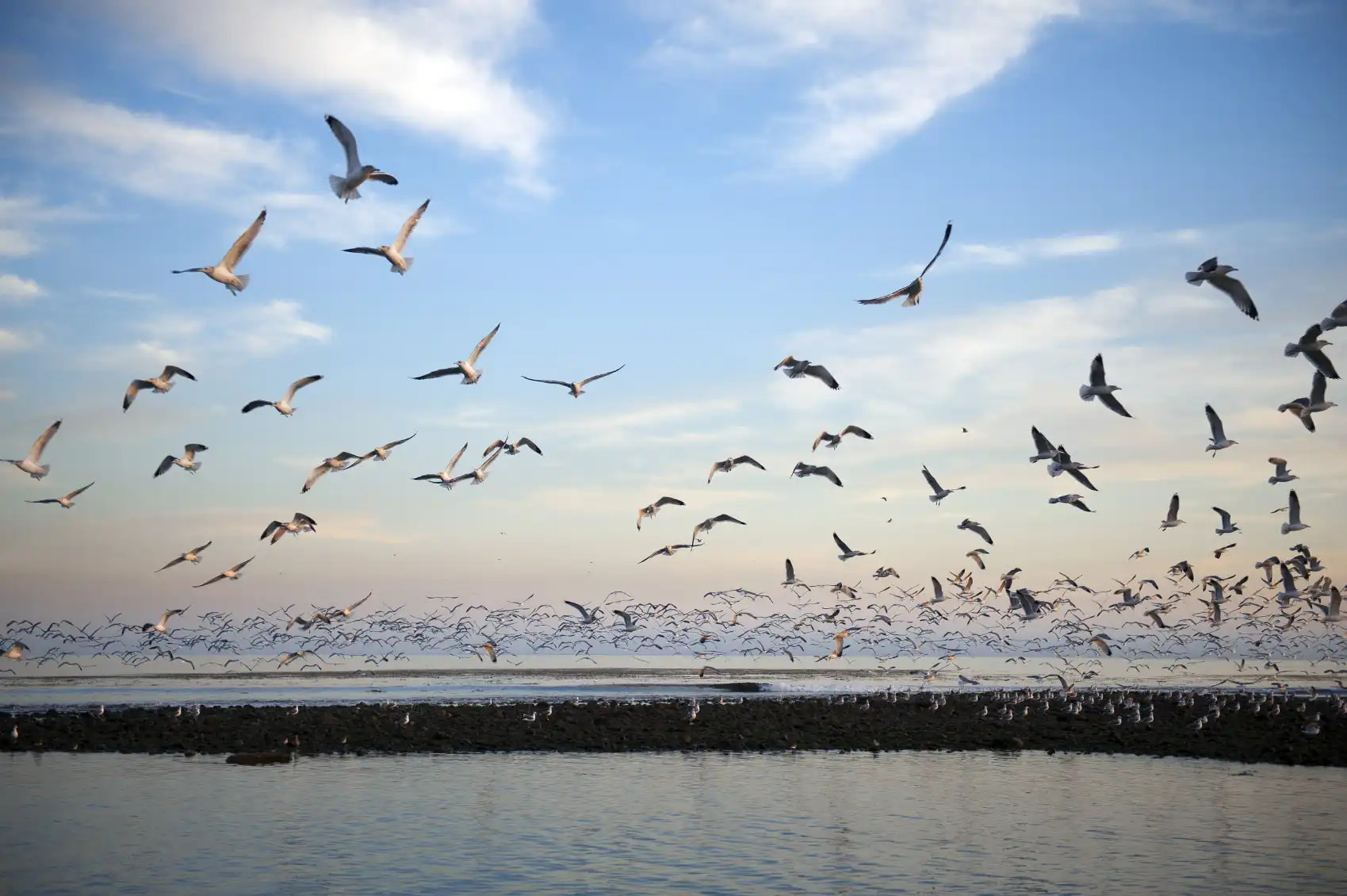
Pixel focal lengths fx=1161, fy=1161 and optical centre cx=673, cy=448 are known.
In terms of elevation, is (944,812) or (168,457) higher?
(168,457)

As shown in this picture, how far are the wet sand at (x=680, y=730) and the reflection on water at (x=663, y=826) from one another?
7.06 ft

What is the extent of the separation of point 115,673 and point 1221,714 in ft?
205

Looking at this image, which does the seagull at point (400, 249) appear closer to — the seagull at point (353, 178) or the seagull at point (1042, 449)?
the seagull at point (353, 178)

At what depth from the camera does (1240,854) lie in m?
19.5

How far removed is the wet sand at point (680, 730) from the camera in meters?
32.4

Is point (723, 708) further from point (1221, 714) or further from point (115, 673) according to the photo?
point (115, 673)

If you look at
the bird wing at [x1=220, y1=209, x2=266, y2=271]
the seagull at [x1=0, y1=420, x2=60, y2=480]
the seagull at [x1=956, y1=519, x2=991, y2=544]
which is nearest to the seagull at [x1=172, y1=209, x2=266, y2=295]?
the bird wing at [x1=220, y1=209, x2=266, y2=271]

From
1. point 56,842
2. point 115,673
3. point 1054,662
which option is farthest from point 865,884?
point 1054,662

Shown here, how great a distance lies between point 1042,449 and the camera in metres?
27.4

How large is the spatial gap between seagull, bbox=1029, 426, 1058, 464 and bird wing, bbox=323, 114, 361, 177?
16.3 m

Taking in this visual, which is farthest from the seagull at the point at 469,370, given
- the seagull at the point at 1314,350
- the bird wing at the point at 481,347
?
the seagull at the point at 1314,350

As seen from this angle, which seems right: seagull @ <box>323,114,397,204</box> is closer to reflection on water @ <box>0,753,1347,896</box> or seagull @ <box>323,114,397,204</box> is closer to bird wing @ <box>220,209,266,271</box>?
bird wing @ <box>220,209,266,271</box>

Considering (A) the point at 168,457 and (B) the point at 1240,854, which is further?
(A) the point at 168,457

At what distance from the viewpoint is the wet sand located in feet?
106
